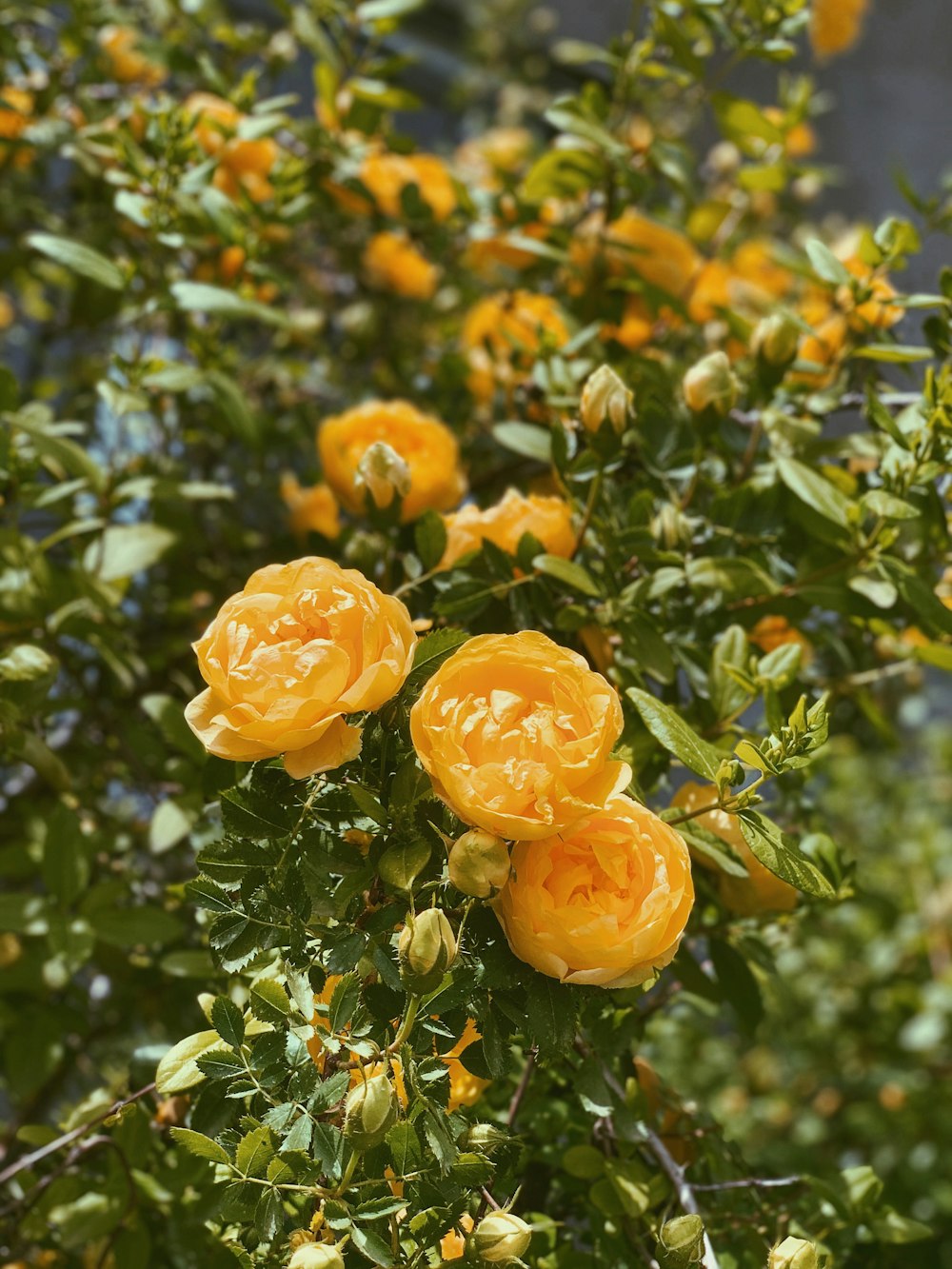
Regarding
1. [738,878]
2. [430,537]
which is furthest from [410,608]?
[738,878]

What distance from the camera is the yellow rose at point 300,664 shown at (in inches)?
19.4

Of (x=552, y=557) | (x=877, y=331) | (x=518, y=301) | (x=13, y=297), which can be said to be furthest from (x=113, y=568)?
(x=13, y=297)

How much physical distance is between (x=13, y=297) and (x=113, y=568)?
3.81ft

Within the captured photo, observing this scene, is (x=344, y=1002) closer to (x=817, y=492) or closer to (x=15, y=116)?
(x=817, y=492)

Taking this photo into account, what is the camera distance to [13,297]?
6.12 feet

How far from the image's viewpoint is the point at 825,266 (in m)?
0.81

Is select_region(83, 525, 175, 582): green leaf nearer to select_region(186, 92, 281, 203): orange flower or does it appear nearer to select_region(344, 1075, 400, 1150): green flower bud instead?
select_region(186, 92, 281, 203): orange flower

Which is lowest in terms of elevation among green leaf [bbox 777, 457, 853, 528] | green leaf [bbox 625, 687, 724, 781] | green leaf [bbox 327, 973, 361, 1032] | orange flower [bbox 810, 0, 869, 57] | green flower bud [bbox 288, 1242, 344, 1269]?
green flower bud [bbox 288, 1242, 344, 1269]

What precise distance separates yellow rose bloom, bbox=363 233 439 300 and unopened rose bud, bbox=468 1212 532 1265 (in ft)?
4.04

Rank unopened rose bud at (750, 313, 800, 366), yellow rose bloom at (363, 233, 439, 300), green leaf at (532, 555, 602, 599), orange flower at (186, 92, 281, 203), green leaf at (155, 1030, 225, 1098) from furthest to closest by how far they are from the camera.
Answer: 1. yellow rose bloom at (363, 233, 439, 300)
2. orange flower at (186, 92, 281, 203)
3. unopened rose bud at (750, 313, 800, 366)
4. green leaf at (532, 555, 602, 599)
5. green leaf at (155, 1030, 225, 1098)

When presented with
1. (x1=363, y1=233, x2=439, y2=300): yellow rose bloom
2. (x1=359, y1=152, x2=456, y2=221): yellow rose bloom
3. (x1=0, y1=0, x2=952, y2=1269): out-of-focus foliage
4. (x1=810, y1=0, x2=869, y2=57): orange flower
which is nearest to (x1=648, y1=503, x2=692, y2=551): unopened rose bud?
(x1=0, y1=0, x2=952, y2=1269): out-of-focus foliage

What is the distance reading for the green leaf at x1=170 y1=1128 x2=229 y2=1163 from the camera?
0.49 meters

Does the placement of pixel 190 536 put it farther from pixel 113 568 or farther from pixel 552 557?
pixel 552 557

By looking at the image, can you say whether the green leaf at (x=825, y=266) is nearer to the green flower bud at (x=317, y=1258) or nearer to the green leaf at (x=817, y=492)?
the green leaf at (x=817, y=492)
